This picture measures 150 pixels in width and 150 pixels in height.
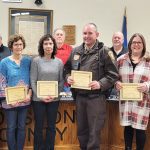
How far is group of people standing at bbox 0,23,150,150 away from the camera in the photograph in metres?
3.23

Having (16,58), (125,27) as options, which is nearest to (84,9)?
(125,27)

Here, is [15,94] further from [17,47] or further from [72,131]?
[72,131]

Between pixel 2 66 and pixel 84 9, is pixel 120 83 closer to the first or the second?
pixel 2 66

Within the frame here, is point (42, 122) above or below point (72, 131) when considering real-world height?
above

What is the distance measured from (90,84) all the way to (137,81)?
514 millimetres

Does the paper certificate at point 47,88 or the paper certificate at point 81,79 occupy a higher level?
the paper certificate at point 81,79

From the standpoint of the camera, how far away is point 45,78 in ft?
11.1

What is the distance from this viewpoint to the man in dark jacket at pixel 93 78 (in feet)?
10.5

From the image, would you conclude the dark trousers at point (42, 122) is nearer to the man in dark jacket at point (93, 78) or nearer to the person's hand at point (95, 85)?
the man in dark jacket at point (93, 78)

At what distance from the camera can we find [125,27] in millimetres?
6172

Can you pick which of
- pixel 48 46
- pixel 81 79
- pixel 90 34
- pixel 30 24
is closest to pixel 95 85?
pixel 81 79

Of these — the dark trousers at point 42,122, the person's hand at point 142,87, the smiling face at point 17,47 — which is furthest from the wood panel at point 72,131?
the smiling face at point 17,47

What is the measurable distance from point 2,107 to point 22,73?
448mm

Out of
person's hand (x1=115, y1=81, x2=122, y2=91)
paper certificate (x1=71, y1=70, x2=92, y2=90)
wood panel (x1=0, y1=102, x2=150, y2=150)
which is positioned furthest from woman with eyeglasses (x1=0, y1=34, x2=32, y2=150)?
person's hand (x1=115, y1=81, x2=122, y2=91)
